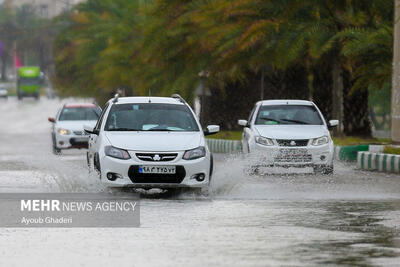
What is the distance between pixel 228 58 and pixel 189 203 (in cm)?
1870

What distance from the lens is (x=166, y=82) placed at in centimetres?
3900

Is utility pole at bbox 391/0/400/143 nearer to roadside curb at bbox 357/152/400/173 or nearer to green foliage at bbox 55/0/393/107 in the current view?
roadside curb at bbox 357/152/400/173

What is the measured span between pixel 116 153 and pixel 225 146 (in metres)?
17.0

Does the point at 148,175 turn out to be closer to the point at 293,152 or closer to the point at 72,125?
the point at 293,152

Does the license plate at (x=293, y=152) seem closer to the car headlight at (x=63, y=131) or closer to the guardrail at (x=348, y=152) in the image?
the guardrail at (x=348, y=152)

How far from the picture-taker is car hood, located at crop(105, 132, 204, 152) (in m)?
16.9

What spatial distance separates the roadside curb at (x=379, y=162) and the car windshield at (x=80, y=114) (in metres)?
10.2

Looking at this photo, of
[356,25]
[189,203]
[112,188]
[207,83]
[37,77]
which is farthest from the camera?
[37,77]

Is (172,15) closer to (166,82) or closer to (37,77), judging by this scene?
(166,82)

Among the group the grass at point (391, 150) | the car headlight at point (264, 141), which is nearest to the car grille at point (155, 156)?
the car headlight at point (264, 141)

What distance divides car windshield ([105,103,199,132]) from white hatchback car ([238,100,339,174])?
3.94m

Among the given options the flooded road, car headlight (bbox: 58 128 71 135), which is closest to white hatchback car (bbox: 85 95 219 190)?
the flooded road

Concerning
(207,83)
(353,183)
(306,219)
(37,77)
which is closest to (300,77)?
(207,83)

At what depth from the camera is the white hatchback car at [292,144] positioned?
22.2 m
